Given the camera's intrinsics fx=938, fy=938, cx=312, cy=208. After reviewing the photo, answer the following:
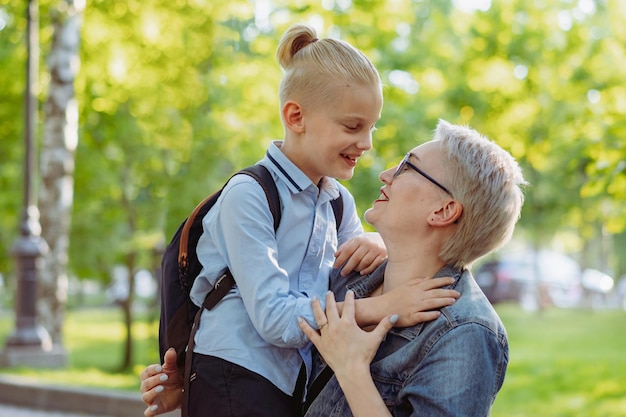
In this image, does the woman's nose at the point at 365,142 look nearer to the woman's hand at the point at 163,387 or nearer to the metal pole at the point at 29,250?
the woman's hand at the point at 163,387

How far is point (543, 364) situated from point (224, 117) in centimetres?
633

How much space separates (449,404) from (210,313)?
2.62 feet

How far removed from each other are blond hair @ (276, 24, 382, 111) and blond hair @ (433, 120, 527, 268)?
1.20 ft

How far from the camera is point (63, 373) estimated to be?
12.3m

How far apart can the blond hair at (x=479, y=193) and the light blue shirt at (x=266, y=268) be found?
17.8 inches

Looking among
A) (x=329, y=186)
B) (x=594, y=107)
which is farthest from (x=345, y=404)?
(x=594, y=107)

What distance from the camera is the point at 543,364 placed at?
1466cm

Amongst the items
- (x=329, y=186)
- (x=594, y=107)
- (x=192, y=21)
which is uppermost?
(x=192, y=21)

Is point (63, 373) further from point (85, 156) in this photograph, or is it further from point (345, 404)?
point (345, 404)

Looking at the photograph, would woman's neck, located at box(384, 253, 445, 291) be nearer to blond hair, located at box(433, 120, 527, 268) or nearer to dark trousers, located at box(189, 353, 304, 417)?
blond hair, located at box(433, 120, 527, 268)

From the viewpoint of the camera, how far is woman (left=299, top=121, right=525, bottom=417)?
2385mm

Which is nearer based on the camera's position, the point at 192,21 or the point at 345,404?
the point at 345,404

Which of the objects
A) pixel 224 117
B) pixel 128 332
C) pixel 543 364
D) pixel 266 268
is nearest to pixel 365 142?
pixel 266 268

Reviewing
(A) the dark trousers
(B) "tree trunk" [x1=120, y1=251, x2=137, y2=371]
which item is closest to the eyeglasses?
(A) the dark trousers
